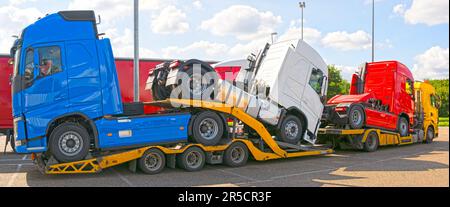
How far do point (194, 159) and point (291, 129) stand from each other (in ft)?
9.65

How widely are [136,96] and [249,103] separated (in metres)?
3.96

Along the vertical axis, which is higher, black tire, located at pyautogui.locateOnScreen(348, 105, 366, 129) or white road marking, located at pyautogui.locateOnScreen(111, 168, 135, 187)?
black tire, located at pyautogui.locateOnScreen(348, 105, 366, 129)

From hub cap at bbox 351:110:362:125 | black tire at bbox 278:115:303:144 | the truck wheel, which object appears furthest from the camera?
the truck wheel

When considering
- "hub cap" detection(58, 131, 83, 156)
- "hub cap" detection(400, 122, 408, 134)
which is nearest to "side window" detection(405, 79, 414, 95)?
"hub cap" detection(400, 122, 408, 134)

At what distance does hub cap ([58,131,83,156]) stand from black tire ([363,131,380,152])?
8.76m

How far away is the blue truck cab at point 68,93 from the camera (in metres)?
7.90

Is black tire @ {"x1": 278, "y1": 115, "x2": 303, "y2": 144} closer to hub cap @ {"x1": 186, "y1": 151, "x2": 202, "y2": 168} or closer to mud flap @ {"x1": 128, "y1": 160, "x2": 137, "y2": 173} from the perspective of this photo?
hub cap @ {"x1": 186, "y1": 151, "x2": 202, "y2": 168}

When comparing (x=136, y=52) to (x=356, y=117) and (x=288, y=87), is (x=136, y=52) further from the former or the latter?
(x=356, y=117)

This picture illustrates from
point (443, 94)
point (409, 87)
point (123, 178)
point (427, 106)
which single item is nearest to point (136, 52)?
point (123, 178)

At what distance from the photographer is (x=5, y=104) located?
40.3ft

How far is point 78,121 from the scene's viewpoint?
8367 mm

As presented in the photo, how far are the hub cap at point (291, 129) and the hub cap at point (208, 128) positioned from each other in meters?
2.13

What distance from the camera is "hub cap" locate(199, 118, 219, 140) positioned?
371 inches

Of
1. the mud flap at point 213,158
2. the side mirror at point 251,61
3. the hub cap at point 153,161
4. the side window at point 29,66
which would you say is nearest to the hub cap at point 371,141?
the side mirror at point 251,61
